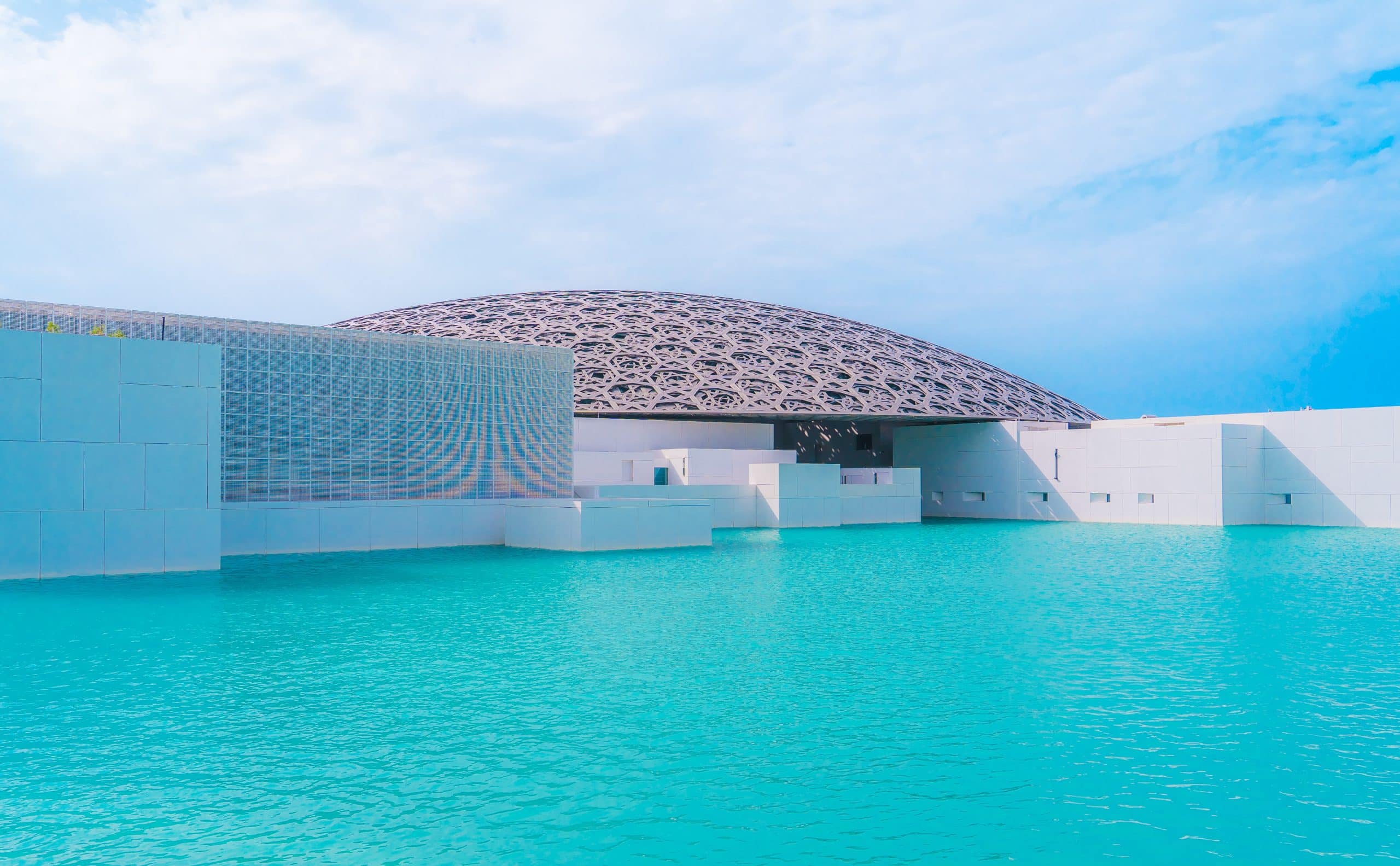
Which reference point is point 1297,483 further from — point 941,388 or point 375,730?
point 375,730

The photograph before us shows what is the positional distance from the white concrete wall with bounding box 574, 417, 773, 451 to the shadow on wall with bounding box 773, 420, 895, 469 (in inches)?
340

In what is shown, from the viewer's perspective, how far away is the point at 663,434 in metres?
36.0

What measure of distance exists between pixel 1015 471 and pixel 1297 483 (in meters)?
9.26

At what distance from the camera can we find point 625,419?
1384 inches

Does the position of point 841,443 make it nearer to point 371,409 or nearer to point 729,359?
point 729,359

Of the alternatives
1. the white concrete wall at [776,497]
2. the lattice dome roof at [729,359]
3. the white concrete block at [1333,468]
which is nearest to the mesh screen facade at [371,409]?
the white concrete wall at [776,497]

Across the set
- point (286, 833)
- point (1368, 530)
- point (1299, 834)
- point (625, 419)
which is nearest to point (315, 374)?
point (625, 419)

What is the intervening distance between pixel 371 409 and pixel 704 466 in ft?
41.6

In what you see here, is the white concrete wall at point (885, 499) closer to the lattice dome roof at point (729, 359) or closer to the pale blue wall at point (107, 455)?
the lattice dome roof at point (729, 359)

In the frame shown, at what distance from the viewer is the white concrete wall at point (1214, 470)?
31.1 m

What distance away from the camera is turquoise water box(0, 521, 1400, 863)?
526cm

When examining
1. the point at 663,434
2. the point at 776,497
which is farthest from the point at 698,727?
the point at 663,434

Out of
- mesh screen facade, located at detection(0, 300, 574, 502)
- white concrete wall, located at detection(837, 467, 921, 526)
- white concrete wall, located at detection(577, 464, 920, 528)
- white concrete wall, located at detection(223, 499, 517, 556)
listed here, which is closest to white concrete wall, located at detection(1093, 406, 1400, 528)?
white concrete wall, located at detection(837, 467, 921, 526)

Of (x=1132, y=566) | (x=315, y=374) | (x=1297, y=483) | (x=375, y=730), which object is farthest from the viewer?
(x=1297, y=483)
